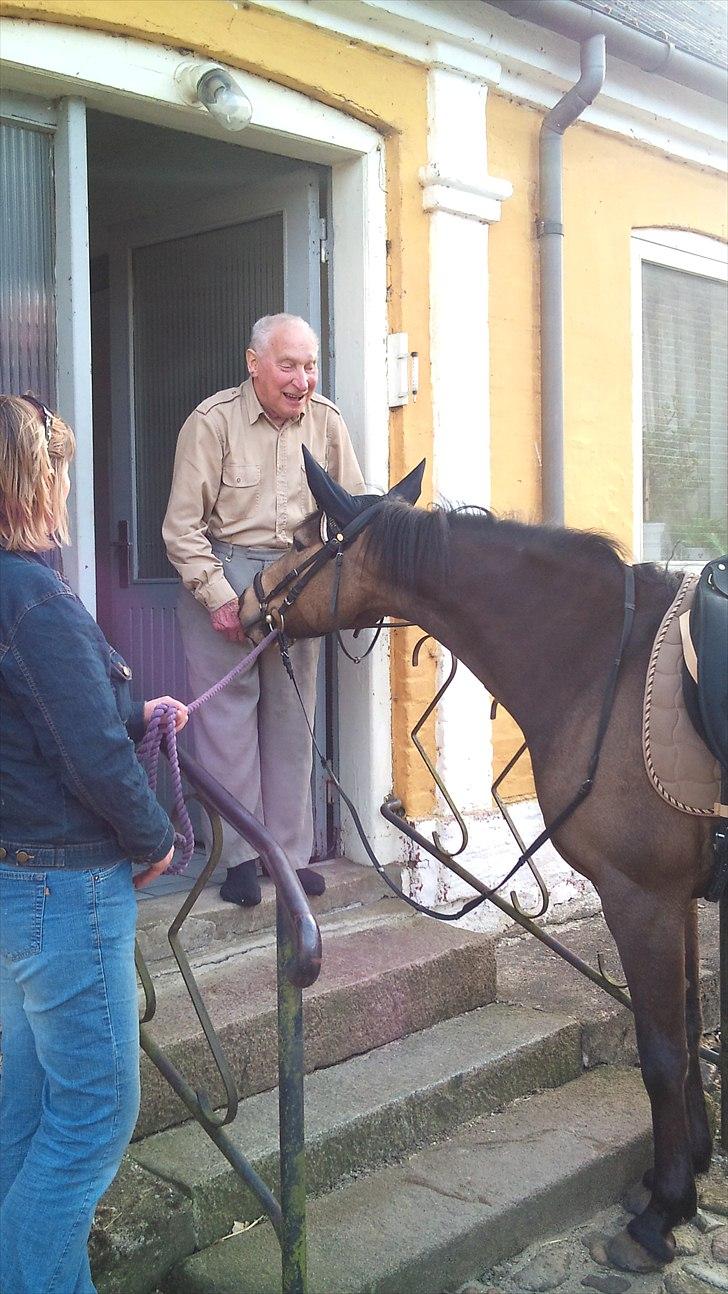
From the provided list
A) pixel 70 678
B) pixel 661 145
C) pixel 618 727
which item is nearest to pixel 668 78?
pixel 661 145

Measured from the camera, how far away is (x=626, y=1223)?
3.19 meters

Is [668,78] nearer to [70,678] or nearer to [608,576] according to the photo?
[608,576]

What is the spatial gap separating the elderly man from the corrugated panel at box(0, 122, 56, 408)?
1.98ft

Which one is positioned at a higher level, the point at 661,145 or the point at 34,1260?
the point at 661,145

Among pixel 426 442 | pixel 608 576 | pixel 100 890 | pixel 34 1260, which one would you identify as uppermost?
pixel 426 442

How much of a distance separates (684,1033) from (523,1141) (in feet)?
2.22

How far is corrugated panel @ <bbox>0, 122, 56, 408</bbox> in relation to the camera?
3.61 m

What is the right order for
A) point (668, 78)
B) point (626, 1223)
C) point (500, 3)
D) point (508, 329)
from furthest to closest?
point (668, 78) → point (508, 329) → point (500, 3) → point (626, 1223)

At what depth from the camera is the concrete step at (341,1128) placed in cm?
268

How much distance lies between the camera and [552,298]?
5.12 m

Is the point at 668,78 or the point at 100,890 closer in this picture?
the point at 100,890

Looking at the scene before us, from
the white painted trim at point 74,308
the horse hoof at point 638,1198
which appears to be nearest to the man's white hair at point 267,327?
the white painted trim at point 74,308

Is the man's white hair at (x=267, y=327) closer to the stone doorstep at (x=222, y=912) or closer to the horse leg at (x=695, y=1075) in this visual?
the stone doorstep at (x=222, y=912)

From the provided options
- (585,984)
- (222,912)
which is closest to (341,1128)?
(222,912)
